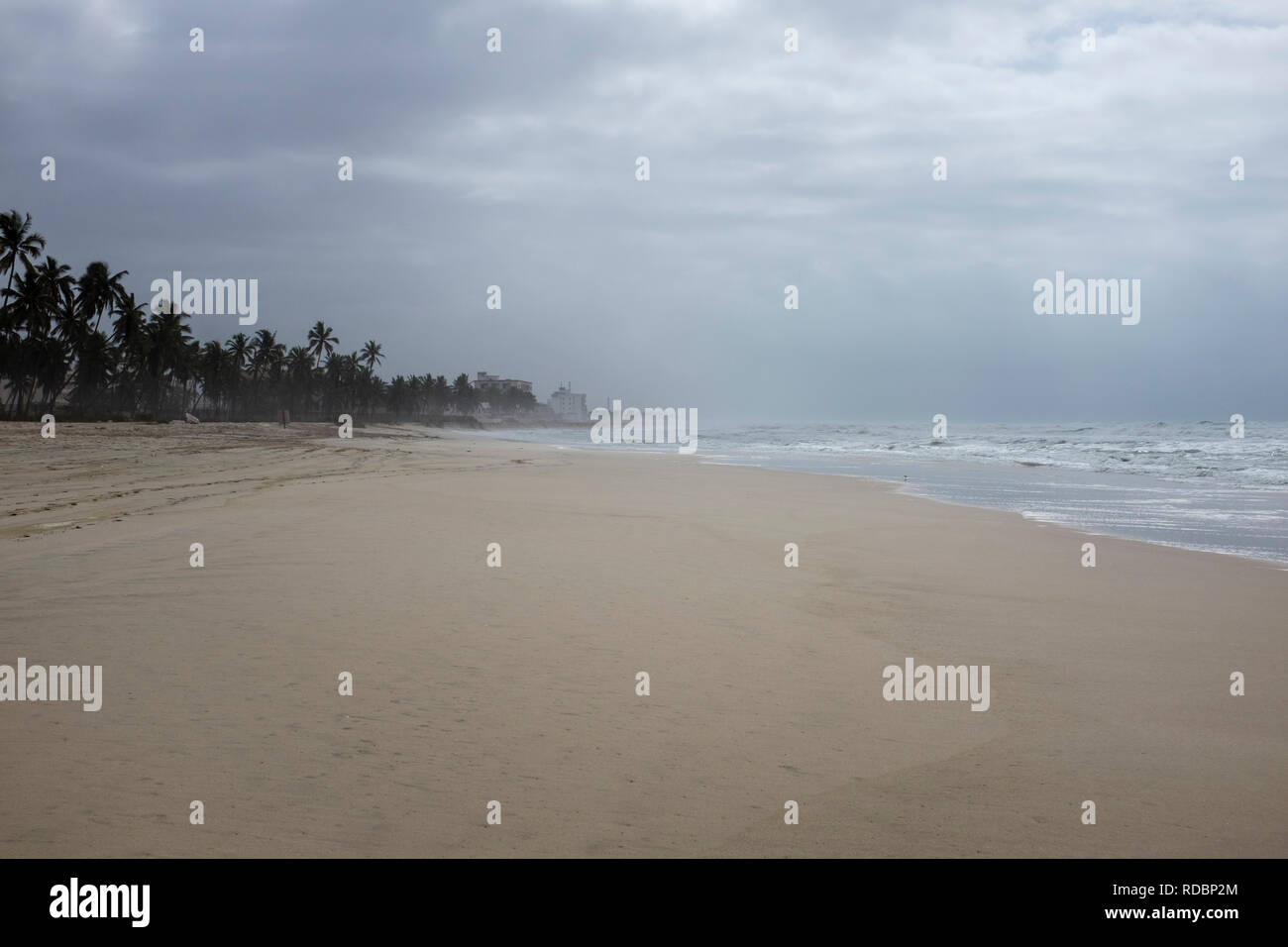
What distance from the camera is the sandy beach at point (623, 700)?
10.6 feet

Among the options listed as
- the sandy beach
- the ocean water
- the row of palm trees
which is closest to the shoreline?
the ocean water

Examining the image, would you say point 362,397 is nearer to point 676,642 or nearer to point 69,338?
point 69,338

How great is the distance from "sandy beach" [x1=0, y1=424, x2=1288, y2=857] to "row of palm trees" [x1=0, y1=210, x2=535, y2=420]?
57.2 metres

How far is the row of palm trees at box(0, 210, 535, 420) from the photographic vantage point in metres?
60.7

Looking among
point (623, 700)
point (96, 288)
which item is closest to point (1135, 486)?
point (623, 700)

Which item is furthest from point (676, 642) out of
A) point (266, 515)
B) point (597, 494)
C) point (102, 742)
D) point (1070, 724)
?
point (597, 494)

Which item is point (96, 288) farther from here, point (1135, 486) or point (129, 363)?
point (1135, 486)

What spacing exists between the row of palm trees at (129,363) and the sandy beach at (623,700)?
57.2m

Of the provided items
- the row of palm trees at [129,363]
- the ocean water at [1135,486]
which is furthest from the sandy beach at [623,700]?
the row of palm trees at [129,363]

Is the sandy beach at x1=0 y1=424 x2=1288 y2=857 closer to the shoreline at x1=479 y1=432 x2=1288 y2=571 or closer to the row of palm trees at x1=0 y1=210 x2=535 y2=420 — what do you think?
the shoreline at x1=479 y1=432 x2=1288 y2=571
